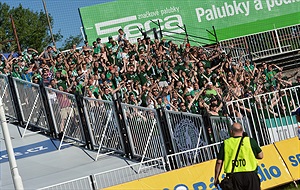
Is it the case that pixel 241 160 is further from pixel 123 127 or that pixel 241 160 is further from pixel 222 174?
pixel 123 127

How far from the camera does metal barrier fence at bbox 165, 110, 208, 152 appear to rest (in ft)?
54.5

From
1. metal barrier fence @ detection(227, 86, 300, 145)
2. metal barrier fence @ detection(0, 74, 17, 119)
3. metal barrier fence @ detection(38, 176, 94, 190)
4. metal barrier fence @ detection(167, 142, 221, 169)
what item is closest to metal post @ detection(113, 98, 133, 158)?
metal barrier fence @ detection(167, 142, 221, 169)

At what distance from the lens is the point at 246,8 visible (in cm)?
3253

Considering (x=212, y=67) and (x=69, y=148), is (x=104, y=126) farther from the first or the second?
(x=212, y=67)

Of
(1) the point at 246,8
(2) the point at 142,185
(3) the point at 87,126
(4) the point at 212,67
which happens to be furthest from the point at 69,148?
(1) the point at 246,8

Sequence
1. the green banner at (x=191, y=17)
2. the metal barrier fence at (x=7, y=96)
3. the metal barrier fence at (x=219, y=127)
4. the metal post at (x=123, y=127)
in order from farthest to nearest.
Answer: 1. the green banner at (x=191, y=17)
2. the metal barrier fence at (x=7, y=96)
3. the metal post at (x=123, y=127)
4. the metal barrier fence at (x=219, y=127)

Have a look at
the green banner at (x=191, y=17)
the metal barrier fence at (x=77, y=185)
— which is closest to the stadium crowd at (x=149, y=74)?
the metal barrier fence at (x=77, y=185)

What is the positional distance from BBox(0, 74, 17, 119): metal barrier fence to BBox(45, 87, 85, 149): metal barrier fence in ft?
5.27

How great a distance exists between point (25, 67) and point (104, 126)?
159 inches

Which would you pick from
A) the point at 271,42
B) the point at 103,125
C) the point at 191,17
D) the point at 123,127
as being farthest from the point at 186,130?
the point at 191,17

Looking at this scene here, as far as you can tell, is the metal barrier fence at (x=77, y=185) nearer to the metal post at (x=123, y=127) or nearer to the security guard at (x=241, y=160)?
the security guard at (x=241, y=160)

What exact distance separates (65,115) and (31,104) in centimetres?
124

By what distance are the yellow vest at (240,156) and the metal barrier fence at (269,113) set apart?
5.42 meters

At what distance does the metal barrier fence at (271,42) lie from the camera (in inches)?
1177
